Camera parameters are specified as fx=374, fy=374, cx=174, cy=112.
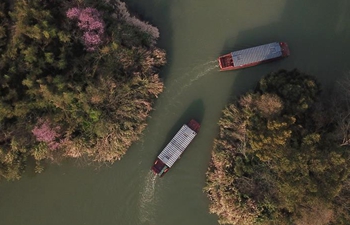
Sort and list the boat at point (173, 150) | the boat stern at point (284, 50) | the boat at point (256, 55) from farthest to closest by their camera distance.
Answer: the boat stern at point (284, 50), the boat at point (256, 55), the boat at point (173, 150)

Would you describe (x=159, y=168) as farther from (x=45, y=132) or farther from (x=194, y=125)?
(x=45, y=132)

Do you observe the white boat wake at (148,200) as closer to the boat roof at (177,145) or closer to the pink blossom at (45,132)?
the boat roof at (177,145)

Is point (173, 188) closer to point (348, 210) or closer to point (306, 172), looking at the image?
point (306, 172)

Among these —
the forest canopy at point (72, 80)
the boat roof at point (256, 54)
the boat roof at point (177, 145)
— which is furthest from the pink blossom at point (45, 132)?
the boat roof at point (256, 54)

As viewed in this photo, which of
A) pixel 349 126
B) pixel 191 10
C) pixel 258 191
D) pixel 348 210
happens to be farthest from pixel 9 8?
pixel 348 210

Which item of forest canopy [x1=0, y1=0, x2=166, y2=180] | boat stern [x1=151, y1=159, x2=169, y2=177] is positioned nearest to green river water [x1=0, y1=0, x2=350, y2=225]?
boat stern [x1=151, y1=159, x2=169, y2=177]

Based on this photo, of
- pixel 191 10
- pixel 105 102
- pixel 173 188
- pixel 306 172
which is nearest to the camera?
pixel 306 172

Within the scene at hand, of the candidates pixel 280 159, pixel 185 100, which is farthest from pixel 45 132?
pixel 280 159

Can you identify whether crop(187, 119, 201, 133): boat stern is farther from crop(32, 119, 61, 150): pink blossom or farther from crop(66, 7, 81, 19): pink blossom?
crop(66, 7, 81, 19): pink blossom
